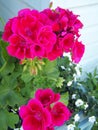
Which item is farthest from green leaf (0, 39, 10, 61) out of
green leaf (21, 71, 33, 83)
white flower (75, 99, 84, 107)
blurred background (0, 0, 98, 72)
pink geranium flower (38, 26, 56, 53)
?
white flower (75, 99, 84, 107)

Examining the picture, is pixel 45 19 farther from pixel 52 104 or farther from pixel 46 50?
pixel 52 104

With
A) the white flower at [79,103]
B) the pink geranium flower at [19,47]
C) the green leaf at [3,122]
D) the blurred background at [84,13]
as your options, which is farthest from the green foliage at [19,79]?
the blurred background at [84,13]

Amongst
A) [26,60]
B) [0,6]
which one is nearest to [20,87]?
[26,60]

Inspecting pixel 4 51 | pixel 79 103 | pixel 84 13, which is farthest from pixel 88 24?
pixel 4 51

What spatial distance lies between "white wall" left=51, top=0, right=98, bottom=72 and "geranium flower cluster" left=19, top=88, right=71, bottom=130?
0.81m

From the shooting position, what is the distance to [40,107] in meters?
0.96

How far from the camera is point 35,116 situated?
38.3 inches

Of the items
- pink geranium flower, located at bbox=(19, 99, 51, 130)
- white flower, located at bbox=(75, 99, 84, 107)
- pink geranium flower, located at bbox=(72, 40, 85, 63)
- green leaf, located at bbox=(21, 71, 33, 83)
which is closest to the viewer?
pink geranium flower, located at bbox=(19, 99, 51, 130)

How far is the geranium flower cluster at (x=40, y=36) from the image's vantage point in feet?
3.22

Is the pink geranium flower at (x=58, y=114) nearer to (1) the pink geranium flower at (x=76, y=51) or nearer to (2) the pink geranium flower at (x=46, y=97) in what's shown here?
(2) the pink geranium flower at (x=46, y=97)

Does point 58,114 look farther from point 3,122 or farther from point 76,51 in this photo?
point 3,122

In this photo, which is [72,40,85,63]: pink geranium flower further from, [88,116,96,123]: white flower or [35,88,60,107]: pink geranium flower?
[88,116,96,123]: white flower

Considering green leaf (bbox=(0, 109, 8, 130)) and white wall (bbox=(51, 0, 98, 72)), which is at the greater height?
white wall (bbox=(51, 0, 98, 72))

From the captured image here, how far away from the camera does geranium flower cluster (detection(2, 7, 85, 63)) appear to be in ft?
3.22
